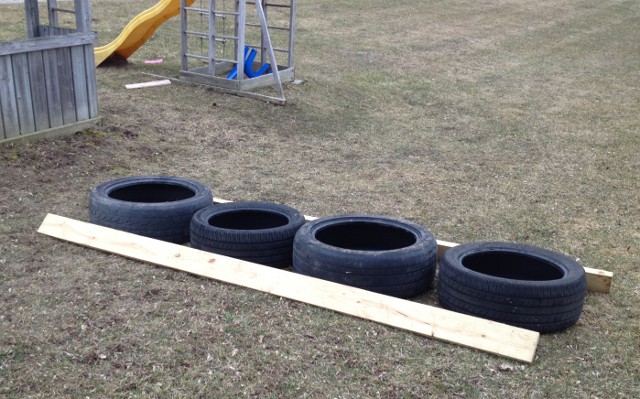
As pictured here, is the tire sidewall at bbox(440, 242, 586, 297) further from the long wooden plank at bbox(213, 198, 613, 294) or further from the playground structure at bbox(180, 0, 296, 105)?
the playground structure at bbox(180, 0, 296, 105)

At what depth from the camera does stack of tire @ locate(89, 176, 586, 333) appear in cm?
457

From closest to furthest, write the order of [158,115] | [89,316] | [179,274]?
[89,316], [179,274], [158,115]

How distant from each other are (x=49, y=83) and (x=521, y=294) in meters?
6.01

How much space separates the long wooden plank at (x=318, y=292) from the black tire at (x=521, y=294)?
187mm

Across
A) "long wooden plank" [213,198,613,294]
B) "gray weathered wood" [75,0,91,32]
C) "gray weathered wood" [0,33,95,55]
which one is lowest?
"long wooden plank" [213,198,613,294]

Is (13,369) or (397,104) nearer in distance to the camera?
(13,369)

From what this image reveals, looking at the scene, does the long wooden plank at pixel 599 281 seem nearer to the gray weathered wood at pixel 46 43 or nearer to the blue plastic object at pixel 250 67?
the gray weathered wood at pixel 46 43

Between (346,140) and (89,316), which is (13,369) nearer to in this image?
(89,316)

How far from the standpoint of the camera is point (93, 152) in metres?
8.18

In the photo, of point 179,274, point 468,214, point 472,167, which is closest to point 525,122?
point 472,167

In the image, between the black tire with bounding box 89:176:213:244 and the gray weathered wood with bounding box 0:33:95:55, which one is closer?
the black tire with bounding box 89:176:213:244

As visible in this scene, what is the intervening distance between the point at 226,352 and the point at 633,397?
2.32 meters

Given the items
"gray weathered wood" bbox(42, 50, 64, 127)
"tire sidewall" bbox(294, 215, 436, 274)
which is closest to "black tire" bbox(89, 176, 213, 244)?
"tire sidewall" bbox(294, 215, 436, 274)

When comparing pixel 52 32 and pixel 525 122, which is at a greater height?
pixel 52 32
